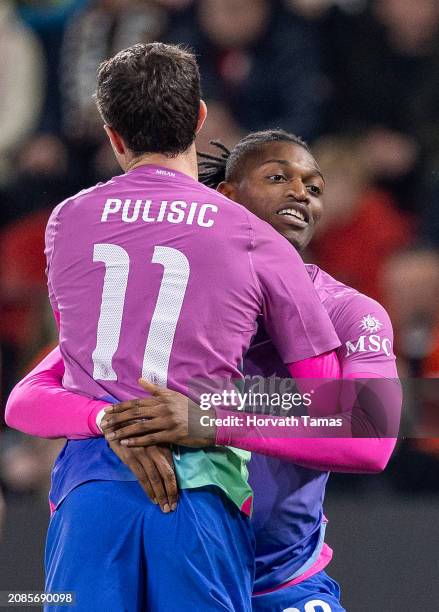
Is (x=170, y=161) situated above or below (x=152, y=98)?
below

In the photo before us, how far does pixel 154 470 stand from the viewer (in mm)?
1784

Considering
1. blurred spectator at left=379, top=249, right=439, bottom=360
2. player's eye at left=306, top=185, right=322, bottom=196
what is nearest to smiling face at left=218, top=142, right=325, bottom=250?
player's eye at left=306, top=185, right=322, bottom=196

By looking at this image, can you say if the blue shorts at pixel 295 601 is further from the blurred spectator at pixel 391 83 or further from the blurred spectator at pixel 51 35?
the blurred spectator at pixel 51 35

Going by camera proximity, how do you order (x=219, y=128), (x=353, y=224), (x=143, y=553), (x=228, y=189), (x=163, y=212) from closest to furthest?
(x=143, y=553), (x=163, y=212), (x=228, y=189), (x=353, y=224), (x=219, y=128)

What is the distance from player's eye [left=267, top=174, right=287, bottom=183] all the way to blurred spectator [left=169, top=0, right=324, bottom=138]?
2.00 meters

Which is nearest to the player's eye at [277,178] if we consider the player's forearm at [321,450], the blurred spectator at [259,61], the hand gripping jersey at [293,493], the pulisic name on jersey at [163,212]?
the hand gripping jersey at [293,493]

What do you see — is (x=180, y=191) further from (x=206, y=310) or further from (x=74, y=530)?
(x=74, y=530)

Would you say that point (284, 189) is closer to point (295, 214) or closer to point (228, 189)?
point (295, 214)

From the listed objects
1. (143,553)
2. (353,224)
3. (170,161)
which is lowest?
(353,224)

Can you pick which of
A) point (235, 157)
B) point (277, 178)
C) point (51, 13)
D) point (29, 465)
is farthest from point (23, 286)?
point (277, 178)

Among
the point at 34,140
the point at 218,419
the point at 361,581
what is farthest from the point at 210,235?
the point at 34,140

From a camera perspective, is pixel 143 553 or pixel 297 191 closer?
pixel 143 553

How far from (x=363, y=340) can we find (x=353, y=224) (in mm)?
2332

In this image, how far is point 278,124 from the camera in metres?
4.43
